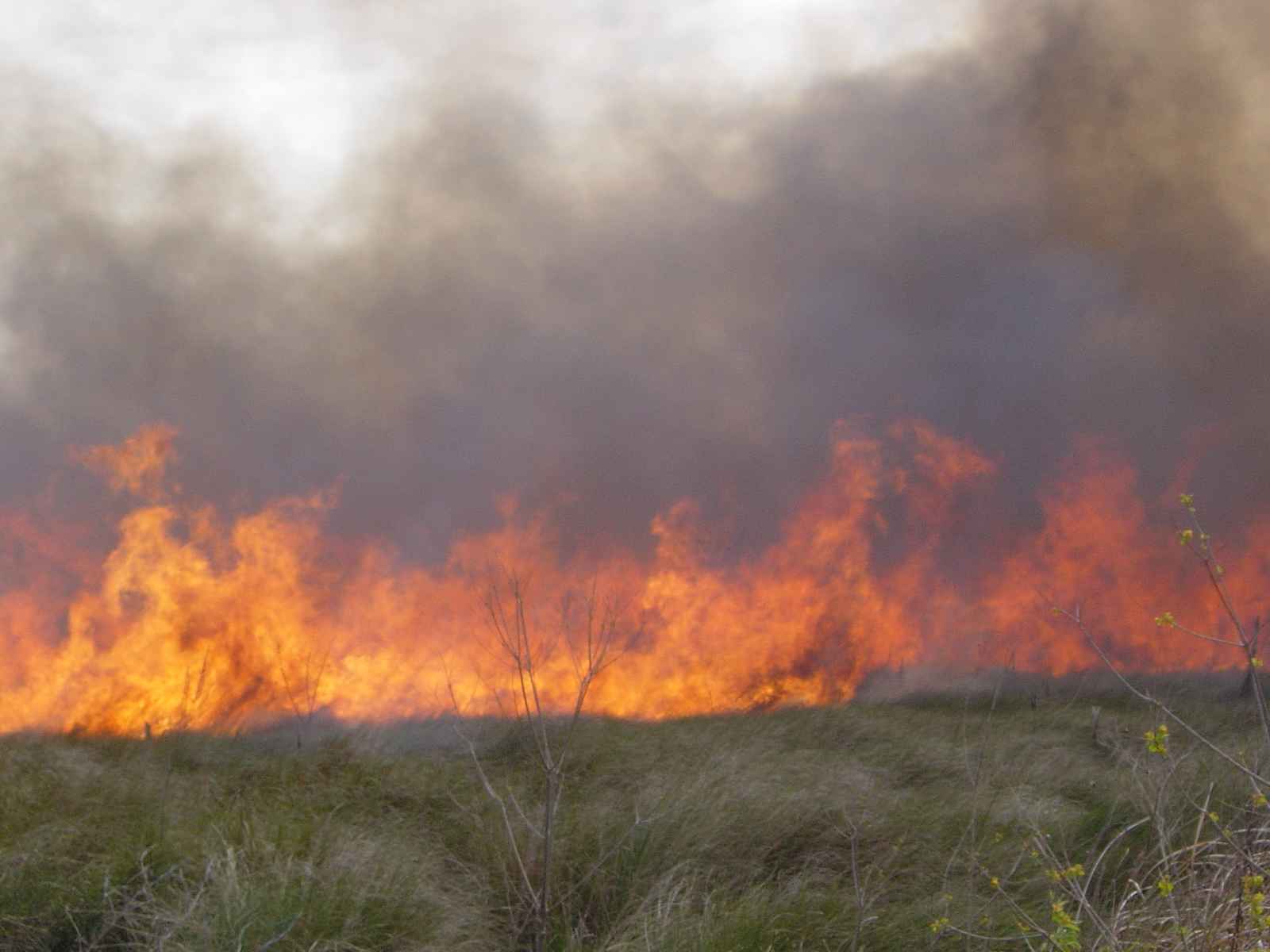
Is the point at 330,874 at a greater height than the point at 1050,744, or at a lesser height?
greater

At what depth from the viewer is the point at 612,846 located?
560 centimetres

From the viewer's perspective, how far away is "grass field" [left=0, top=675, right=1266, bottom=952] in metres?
4.57

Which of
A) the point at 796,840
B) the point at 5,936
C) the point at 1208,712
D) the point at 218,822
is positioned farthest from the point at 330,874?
the point at 1208,712

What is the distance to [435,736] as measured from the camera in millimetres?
9727

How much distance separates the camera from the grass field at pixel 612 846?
457cm

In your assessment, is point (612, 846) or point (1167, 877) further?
point (612, 846)

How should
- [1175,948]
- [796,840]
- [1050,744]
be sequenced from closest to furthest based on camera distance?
[1175,948]
[796,840]
[1050,744]

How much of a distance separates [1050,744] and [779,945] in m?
6.95

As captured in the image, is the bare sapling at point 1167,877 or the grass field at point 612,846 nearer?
the bare sapling at point 1167,877

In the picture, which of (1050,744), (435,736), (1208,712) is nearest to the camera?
(435,736)

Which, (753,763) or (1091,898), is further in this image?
(753,763)

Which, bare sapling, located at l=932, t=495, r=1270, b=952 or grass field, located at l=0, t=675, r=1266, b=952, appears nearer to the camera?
bare sapling, located at l=932, t=495, r=1270, b=952

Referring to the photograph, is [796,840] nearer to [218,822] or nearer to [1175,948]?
[1175,948]

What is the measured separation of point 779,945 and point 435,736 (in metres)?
5.73
